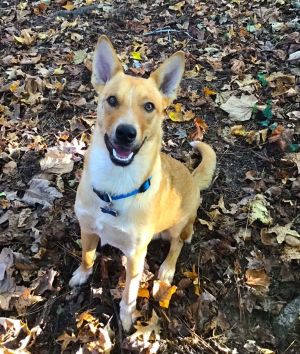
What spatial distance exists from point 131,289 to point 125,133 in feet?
4.66

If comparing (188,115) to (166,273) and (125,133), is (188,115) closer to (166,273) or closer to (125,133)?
(166,273)

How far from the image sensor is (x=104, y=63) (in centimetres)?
332

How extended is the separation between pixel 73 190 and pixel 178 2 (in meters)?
4.47

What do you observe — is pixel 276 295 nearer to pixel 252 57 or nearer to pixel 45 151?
pixel 45 151

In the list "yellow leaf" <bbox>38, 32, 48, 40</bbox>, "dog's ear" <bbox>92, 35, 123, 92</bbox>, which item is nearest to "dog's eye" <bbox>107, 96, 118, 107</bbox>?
"dog's ear" <bbox>92, 35, 123, 92</bbox>

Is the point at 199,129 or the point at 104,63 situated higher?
the point at 104,63

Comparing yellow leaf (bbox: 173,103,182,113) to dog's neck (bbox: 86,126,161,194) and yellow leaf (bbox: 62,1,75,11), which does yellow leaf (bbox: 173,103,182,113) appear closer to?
dog's neck (bbox: 86,126,161,194)

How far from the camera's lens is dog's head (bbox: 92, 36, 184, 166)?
9.43 ft

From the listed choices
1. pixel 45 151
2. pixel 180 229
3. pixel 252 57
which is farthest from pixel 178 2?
pixel 180 229

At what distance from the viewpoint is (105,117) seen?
3016 mm

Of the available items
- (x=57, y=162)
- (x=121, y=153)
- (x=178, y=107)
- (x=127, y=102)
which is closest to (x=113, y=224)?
(x=121, y=153)

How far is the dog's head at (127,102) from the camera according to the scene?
9.43 feet

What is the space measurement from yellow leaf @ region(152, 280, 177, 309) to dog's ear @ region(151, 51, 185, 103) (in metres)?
1.64

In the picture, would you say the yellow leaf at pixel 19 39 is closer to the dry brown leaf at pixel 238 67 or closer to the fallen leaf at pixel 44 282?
the dry brown leaf at pixel 238 67
